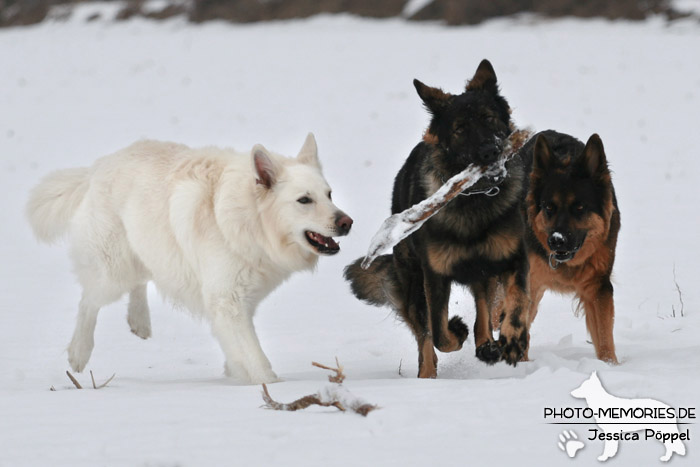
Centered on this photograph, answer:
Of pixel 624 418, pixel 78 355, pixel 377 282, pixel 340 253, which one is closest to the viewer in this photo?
pixel 624 418

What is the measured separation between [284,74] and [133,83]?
3.76 meters

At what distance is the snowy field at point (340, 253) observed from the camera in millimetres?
3605

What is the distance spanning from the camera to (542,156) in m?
5.80

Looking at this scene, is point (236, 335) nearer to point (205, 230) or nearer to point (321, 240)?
point (205, 230)

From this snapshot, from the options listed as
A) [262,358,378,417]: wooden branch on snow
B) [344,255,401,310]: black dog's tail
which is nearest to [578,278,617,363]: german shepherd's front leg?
[344,255,401,310]: black dog's tail

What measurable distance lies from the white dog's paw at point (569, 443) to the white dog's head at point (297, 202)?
89.4 inches

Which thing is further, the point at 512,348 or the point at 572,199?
the point at 572,199

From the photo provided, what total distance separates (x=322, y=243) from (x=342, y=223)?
0.98 feet

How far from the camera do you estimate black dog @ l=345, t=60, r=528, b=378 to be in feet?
17.3

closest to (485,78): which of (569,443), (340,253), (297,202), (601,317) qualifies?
(297,202)

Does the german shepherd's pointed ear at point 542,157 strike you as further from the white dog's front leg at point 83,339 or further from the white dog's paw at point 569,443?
the white dog's front leg at point 83,339

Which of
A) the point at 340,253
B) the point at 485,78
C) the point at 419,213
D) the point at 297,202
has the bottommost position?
the point at 340,253

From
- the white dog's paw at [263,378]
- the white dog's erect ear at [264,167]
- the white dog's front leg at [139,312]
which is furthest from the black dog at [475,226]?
the white dog's front leg at [139,312]

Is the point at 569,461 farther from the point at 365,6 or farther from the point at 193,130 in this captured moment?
the point at 365,6
